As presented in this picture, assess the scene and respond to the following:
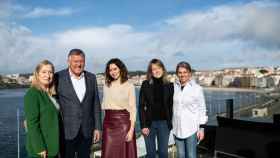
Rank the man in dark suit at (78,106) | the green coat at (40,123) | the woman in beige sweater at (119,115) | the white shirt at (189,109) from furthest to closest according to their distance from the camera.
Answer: the white shirt at (189,109), the woman in beige sweater at (119,115), the man in dark suit at (78,106), the green coat at (40,123)

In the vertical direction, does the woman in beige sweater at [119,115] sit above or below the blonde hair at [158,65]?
below

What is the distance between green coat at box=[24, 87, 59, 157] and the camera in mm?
3311

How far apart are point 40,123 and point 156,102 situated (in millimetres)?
1413

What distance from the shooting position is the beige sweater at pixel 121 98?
410 cm

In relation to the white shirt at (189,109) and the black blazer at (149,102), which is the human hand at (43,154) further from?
the white shirt at (189,109)

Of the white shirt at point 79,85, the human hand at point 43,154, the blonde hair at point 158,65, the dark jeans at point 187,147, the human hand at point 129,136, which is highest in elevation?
the blonde hair at point 158,65

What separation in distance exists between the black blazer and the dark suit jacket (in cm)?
61

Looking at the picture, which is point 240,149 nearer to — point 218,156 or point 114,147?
point 218,156

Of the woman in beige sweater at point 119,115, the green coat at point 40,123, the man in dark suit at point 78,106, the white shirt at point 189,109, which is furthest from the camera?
the white shirt at point 189,109

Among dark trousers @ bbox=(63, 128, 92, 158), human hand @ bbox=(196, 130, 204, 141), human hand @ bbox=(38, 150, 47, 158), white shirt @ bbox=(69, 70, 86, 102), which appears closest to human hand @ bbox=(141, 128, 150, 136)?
human hand @ bbox=(196, 130, 204, 141)

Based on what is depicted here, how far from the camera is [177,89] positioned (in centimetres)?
434

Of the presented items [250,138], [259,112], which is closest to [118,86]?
[250,138]

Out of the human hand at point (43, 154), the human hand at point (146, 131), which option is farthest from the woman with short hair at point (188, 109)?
the human hand at point (43, 154)

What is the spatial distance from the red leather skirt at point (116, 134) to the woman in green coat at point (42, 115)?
0.71 m
